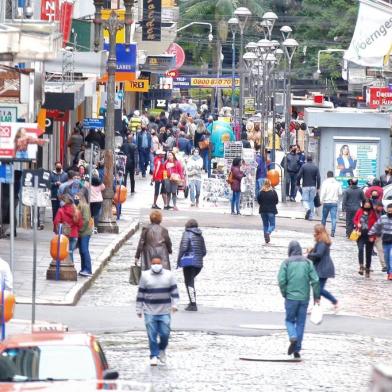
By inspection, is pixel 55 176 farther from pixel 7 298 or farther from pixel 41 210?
pixel 7 298

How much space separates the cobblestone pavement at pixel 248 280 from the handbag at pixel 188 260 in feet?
5.40

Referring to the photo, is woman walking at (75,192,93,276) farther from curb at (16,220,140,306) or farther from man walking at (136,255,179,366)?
man walking at (136,255,179,366)

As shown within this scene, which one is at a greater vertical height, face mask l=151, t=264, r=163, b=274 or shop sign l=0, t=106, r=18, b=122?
shop sign l=0, t=106, r=18, b=122

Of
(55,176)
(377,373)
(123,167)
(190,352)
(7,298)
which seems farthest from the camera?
(123,167)

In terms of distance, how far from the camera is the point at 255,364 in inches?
757

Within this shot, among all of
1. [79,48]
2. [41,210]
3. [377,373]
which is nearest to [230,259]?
[41,210]

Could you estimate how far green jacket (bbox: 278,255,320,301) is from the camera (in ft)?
64.6

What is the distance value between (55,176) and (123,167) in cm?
1000

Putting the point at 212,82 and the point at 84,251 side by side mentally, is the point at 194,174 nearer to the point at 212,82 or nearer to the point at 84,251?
the point at 84,251

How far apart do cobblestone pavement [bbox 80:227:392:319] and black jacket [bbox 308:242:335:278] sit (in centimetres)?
147

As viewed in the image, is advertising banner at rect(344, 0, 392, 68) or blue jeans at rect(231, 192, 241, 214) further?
blue jeans at rect(231, 192, 241, 214)

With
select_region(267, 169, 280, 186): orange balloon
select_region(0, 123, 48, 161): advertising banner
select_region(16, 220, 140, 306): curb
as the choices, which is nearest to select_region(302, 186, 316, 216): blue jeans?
select_region(267, 169, 280, 186): orange balloon

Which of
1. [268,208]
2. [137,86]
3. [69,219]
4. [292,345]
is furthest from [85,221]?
[137,86]

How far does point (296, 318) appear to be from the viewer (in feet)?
65.0
